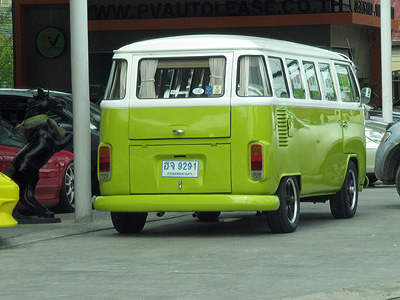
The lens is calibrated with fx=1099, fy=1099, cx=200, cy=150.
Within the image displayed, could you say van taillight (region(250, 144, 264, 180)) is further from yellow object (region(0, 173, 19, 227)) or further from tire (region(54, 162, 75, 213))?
tire (region(54, 162, 75, 213))

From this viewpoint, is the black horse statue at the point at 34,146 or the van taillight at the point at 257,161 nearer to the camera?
the van taillight at the point at 257,161

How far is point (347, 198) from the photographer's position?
13344 mm

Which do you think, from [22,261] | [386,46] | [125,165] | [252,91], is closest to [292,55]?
[252,91]

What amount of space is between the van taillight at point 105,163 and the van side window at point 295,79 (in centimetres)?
212

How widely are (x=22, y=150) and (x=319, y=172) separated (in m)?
3.55

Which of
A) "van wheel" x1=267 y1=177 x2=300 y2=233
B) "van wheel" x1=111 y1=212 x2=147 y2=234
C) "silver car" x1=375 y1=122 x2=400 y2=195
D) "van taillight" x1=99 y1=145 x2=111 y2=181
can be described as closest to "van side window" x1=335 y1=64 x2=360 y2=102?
"silver car" x1=375 y1=122 x2=400 y2=195

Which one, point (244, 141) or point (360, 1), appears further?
point (360, 1)

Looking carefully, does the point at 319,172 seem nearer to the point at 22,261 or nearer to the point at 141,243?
the point at 141,243

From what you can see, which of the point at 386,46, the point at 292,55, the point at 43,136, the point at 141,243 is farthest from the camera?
the point at 386,46

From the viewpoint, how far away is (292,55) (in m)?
12.1

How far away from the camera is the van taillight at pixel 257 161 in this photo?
1100 centimetres

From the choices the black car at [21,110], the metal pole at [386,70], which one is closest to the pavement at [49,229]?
the black car at [21,110]

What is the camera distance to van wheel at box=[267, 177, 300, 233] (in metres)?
11.4

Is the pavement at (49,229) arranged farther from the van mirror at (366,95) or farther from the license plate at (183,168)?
the van mirror at (366,95)
